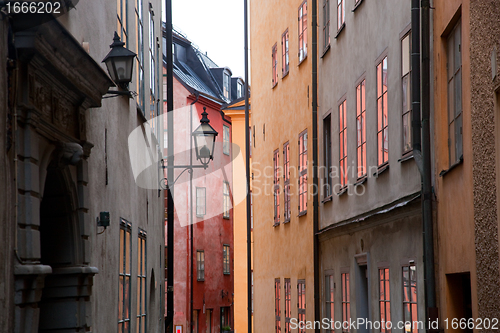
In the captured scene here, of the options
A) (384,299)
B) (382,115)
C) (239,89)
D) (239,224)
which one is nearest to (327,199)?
(382,115)

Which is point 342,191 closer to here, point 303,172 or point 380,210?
point 380,210

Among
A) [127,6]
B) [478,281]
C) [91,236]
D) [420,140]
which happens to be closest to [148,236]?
[127,6]

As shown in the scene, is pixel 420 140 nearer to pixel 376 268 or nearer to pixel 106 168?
pixel 376 268

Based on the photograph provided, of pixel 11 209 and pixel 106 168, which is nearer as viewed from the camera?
pixel 11 209

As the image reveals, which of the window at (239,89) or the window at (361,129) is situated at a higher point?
the window at (239,89)

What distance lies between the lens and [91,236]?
320 inches

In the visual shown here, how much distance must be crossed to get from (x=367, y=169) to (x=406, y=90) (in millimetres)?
2283

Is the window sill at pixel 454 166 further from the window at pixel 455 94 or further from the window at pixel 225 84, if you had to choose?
the window at pixel 225 84

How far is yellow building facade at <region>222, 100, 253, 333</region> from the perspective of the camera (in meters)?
38.7

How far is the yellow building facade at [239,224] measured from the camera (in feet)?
127

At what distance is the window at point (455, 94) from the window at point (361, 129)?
12.8 ft

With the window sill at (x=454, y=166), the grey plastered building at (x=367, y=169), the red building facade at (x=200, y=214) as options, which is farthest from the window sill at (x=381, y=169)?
the red building facade at (x=200, y=214)

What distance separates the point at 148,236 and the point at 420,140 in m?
7.63

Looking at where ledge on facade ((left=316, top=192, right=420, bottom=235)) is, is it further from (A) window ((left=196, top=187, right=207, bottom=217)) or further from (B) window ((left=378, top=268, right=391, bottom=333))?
(A) window ((left=196, top=187, right=207, bottom=217))
